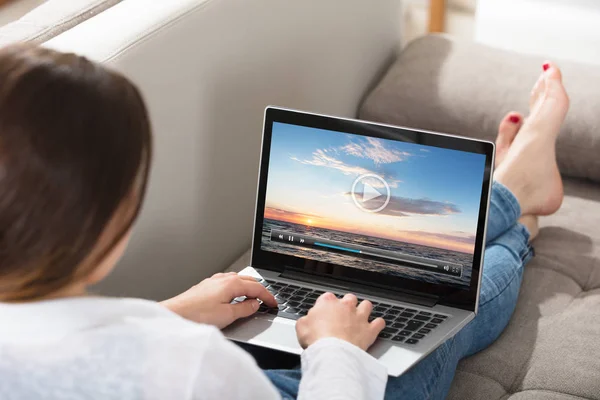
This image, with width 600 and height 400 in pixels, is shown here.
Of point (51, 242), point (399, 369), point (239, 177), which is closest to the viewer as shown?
point (51, 242)

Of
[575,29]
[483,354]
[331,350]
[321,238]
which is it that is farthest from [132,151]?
[575,29]

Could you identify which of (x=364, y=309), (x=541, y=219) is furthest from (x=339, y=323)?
(x=541, y=219)

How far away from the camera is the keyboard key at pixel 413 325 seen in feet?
3.79

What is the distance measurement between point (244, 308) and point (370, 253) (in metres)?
0.22

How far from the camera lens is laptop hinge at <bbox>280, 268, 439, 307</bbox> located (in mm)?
1229

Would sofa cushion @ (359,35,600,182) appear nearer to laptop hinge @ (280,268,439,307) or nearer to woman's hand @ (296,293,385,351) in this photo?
laptop hinge @ (280,268,439,307)

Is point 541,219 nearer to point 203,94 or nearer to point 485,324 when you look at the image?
point 485,324

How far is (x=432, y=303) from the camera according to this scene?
122cm

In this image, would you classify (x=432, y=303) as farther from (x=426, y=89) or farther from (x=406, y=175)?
(x=426, y=89)

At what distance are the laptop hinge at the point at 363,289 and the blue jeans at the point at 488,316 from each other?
2.8 inches

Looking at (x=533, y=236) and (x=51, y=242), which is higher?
(x=51, y=242)

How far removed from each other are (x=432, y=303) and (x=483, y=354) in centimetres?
14

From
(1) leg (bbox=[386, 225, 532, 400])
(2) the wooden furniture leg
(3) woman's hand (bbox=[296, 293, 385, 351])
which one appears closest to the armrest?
(3) woman's hand (bbox=[296, 293, 385, 351])

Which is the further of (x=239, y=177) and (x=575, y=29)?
(x=575, y=29)
